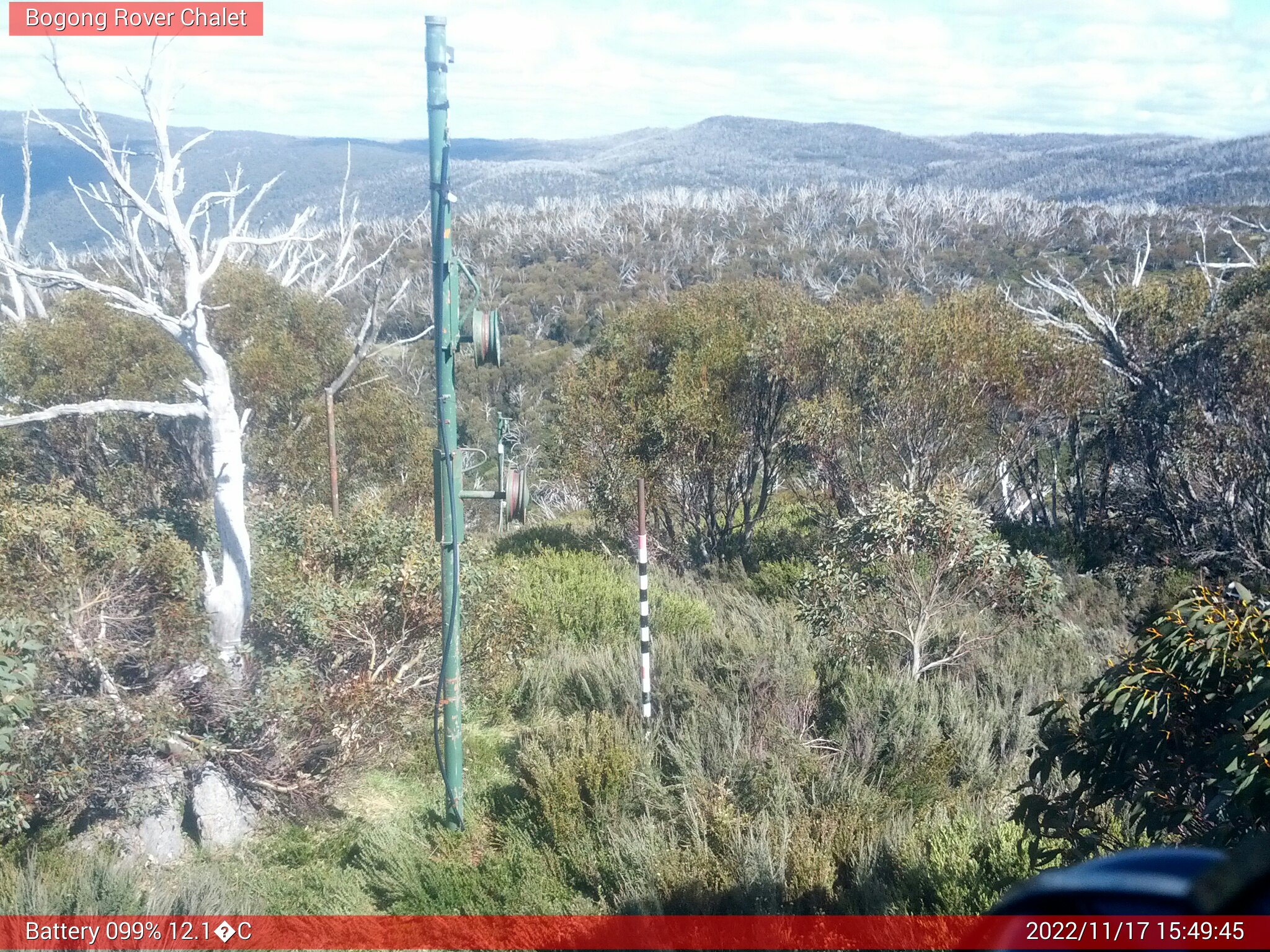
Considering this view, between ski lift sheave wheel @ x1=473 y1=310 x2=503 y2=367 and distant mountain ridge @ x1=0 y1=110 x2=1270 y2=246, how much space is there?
3717cm

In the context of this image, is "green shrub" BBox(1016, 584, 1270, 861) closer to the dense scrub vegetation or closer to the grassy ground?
the dense scrub vegetation

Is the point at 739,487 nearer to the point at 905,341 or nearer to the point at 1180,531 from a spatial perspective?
the point at 905,341

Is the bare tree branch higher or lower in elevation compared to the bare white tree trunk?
higher

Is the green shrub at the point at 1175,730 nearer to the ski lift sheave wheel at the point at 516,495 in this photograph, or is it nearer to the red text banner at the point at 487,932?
the red text banner at the point at 487,932

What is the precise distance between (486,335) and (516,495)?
3.00ft

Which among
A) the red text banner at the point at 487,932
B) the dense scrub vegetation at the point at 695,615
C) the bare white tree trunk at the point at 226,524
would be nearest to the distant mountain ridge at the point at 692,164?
the dense scrub vegetation at the point at 695,615

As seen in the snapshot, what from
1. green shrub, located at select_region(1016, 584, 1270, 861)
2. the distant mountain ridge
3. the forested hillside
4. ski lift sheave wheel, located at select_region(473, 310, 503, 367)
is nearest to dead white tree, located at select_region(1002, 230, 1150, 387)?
the forested hillside

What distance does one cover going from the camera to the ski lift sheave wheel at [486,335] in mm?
5461

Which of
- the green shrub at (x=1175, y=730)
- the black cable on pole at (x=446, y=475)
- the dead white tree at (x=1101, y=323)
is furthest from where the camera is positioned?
the dead white tree at (x=1101, y=323)

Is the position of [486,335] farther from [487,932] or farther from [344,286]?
[344,286]

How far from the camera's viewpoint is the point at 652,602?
10578mm

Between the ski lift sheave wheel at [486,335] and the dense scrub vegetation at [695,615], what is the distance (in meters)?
2.30

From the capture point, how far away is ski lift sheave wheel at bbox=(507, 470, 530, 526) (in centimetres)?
577

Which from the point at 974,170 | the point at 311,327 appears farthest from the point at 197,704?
the point at 974,170
